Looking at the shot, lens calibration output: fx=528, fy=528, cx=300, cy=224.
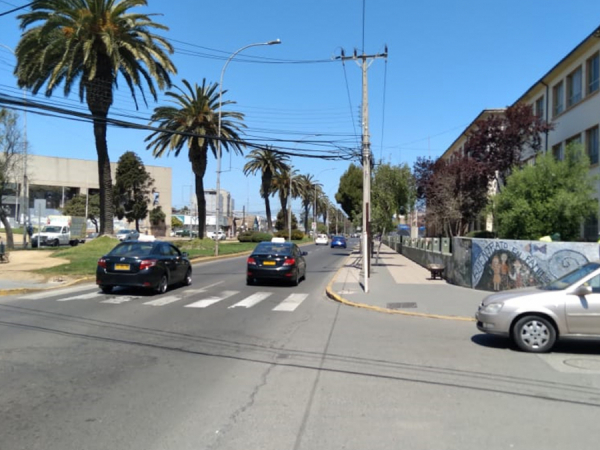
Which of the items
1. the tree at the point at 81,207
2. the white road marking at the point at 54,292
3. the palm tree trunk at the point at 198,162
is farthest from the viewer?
the tree at the point at 81,207

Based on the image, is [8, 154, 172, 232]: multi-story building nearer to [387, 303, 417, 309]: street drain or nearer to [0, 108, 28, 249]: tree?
[0, 108, 28, 249]: tree

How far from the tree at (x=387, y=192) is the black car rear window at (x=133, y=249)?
20.0 meters

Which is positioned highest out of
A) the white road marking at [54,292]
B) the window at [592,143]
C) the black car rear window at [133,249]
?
the window at [592,143]

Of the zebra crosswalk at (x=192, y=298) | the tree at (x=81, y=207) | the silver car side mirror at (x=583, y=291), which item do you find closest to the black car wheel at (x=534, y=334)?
the silver car side mirror at (x=583, y=291)

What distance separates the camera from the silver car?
315 inches

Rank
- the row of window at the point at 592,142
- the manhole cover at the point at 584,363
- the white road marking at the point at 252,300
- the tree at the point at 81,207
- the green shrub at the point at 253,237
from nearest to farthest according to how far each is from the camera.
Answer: the manhole cover at the point at 584,363 < the white road marking at the point at 252,300 < the row of window at the point at 592,142 < the green shrub at the point at 253,237 < the tree at the point at 81,207

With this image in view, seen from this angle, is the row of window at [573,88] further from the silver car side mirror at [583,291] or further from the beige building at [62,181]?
the beige building at [62,181]

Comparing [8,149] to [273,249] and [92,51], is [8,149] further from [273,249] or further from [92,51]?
[273,249]

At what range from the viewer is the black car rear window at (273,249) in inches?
722

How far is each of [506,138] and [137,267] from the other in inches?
872

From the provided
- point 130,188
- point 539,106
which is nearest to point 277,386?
point 539,106

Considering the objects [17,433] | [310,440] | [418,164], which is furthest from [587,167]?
[17,433]

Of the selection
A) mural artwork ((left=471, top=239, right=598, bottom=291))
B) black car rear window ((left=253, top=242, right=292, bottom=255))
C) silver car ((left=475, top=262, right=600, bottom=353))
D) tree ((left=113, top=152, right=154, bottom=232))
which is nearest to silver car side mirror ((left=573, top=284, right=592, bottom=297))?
silver car ((left=475, top=262, right=600, bottom=353))

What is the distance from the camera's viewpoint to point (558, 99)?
29.7 m
